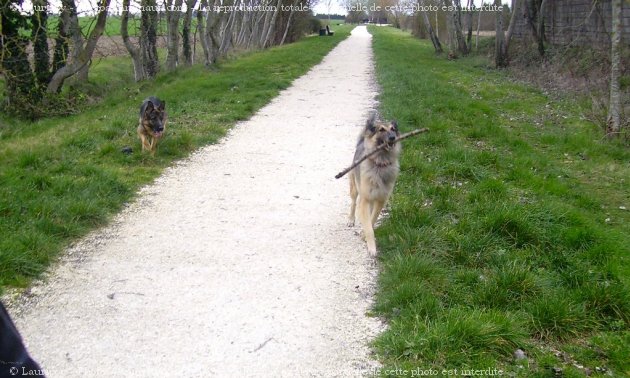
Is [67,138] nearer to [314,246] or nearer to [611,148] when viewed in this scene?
[314,246]

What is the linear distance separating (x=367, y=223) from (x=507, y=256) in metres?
1.49

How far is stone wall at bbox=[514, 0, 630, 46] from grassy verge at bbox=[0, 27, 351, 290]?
11.0 m

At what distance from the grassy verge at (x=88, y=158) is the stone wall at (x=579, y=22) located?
1104 centimetres

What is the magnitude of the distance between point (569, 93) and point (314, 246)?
1251cm

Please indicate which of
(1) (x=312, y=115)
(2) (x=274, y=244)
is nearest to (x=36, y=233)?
(2) (x=274, y=244)

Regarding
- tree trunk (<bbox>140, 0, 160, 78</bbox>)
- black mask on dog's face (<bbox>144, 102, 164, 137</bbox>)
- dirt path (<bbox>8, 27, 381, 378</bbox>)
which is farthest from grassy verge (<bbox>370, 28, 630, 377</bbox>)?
tree trunk (<bbox>140, 0, 160, 78</bbox>)

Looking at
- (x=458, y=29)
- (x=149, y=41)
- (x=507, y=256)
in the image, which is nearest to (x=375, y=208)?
(x=507, y=256)

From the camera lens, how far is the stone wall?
16792 millimetres

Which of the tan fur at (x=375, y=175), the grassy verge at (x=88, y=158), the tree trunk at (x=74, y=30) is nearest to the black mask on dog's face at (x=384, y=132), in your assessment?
the tan fur at (x=375, y=175)

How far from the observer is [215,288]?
196 inches

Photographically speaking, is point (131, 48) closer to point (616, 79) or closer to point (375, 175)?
point (616, 79)

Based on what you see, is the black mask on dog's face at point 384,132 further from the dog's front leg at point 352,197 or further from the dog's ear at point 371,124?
the dog's front leg at point 352,197

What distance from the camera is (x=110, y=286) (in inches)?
196

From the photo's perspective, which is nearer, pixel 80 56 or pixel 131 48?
pixel 80 56
